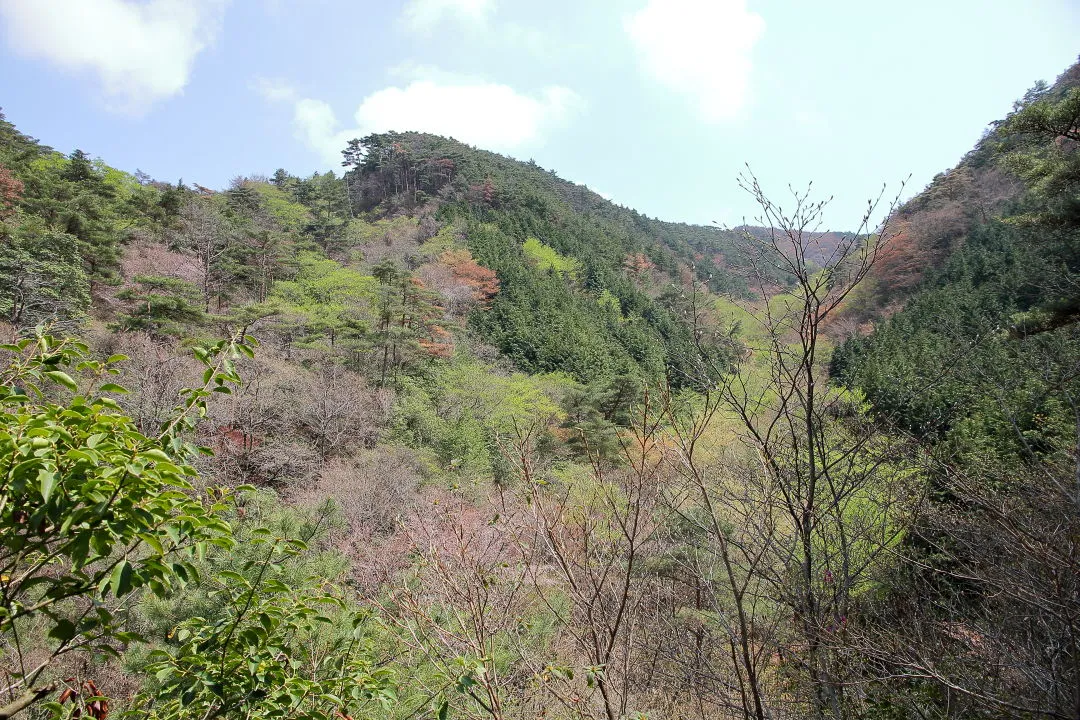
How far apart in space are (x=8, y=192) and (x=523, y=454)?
24807mm

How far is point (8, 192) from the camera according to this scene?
57.2 feet

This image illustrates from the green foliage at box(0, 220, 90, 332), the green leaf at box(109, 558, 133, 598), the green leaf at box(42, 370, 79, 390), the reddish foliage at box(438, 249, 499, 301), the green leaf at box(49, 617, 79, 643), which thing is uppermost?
the reddish foliage at box(438, 249, 499, 301)

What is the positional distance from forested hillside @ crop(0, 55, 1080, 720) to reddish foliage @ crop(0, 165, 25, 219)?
189 millimetres

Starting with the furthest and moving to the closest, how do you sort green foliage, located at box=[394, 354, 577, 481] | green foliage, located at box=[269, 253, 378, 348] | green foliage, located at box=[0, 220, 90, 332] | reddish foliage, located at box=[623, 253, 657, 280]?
reddish foliage, located at box=[623, 253, 657, 280], green foliage, located at box=[269, 253, 378, 348], green foliage, located at box=[394, 354, 577, 481], green foliage, located at box=[0, 220, 90, 332]

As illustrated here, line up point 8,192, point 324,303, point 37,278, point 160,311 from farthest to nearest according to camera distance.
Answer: point 324,303, point 8,192, point 160,311, point 37,278

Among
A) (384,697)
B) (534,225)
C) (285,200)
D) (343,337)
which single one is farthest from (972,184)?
(285,200)

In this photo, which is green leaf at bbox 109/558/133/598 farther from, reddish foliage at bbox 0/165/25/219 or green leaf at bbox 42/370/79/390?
reddish foliage at bbox 0/165/25/219

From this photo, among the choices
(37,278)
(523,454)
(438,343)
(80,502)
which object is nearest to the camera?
(80,502)

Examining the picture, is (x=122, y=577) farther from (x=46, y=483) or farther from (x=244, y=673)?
(x=244, y=673)

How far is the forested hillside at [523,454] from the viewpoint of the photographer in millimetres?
1640

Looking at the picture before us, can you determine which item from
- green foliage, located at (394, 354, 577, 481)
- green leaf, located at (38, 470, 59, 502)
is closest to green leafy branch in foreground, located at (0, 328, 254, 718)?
green leaf, located at (38, 470, 59, 502)

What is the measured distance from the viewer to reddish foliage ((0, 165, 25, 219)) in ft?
54.4

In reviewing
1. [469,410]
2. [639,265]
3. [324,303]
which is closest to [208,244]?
[324,303]

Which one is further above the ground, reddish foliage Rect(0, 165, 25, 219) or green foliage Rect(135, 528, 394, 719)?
reddish foliage Rect(0, 165, 25, 219)
